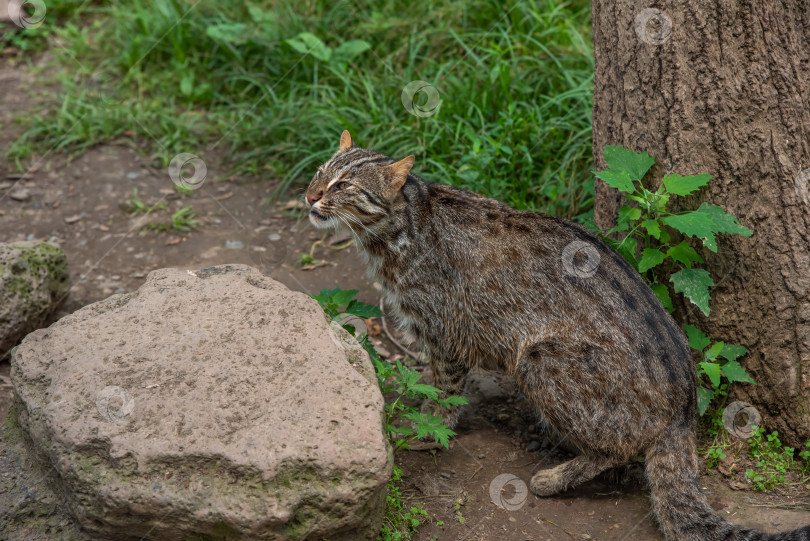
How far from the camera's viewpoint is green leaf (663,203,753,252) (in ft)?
14.2

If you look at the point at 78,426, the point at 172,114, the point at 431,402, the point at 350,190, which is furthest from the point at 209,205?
the point at 78,426

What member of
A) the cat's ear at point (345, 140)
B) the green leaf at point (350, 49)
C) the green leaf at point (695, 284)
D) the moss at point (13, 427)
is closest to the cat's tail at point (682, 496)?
the green leaf at point (695, 284)

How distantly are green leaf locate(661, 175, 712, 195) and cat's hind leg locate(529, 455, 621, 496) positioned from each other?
1580 mm

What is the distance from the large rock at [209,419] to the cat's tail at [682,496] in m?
1.54

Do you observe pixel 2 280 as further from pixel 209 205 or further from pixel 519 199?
pixel 519 199

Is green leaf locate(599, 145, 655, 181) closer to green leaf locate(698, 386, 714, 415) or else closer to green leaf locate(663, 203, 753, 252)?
green leaf locate(663, 203, 753, 252)

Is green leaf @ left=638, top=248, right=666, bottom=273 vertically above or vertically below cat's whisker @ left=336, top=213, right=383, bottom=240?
above

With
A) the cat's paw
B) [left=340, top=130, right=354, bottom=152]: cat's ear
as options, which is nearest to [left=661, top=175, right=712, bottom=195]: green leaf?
the cat's paw

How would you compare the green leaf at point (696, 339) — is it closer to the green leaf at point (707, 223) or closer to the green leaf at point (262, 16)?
the green leaf at point (707, 223)

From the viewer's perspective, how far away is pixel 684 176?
4.62m

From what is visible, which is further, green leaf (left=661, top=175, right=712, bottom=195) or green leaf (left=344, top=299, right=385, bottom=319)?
green leaf (left=344, top=299, right=385, bottom=319)

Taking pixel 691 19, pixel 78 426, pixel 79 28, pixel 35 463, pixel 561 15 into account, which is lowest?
pixel 79 28

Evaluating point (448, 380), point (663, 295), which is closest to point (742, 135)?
point (663, 295)

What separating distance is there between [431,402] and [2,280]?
302 cm
